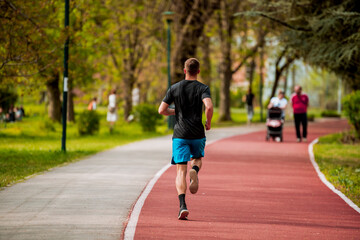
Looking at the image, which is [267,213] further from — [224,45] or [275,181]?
[224,45]

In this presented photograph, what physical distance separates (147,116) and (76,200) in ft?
63.6

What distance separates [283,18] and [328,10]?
10.1ft

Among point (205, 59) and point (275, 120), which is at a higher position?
point (205, 59)

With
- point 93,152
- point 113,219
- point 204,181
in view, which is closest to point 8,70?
point 93,152

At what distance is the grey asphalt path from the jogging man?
0.95 m

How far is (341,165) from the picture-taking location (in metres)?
15.4

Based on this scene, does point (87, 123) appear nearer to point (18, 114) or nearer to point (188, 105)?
point (18, 114)

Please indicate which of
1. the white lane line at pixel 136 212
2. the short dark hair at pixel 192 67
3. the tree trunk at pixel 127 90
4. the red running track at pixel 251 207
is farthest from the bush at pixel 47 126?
the short dark hair at pixel 192 67

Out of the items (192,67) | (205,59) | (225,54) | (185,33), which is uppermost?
(185,33)

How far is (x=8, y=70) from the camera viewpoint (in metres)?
17.0

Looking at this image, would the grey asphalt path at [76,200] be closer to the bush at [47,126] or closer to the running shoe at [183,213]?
the running shoe at [183,213]

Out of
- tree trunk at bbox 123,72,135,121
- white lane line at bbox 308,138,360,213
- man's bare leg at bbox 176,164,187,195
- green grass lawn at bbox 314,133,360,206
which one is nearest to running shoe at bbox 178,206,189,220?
man's bare leg at bbox 176,164,187,195

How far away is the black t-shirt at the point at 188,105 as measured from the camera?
7879 millimetres

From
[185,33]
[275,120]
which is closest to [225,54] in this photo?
[185,33]
